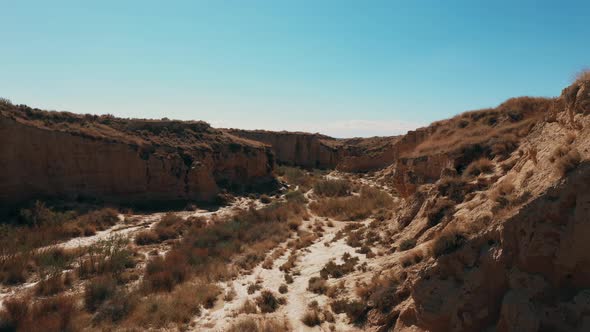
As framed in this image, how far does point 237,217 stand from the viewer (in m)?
18.5

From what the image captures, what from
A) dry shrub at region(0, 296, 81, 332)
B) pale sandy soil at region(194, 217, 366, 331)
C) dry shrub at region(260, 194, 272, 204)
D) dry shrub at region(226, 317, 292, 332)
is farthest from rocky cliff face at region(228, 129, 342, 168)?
dry shrub at region(226, 317, 292, 332)

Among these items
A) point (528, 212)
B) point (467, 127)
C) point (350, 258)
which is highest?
point (467, 127)

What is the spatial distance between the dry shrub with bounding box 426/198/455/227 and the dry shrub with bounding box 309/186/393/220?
824 centimetres

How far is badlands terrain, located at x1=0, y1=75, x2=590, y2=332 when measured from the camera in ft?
17.9

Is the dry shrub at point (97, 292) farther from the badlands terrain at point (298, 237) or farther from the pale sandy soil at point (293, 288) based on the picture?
the pale sandy soil at point (293, 288)

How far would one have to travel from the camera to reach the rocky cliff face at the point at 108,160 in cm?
1741

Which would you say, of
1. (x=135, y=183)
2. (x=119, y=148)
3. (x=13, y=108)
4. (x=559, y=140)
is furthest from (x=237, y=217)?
(x=559, y=140)

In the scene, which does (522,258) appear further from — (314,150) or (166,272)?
(314,150)

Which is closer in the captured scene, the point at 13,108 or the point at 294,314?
the point at 294,314

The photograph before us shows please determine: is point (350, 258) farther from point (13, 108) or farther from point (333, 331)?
point (13, 108)

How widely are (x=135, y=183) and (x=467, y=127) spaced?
17.7 meters

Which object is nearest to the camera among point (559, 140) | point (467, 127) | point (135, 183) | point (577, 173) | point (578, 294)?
point (578, 294)

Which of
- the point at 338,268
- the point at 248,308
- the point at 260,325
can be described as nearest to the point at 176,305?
the point at 248,308

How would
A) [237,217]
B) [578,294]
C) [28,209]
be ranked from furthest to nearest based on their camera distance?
[237,217] < [28,209] < [578,294]
